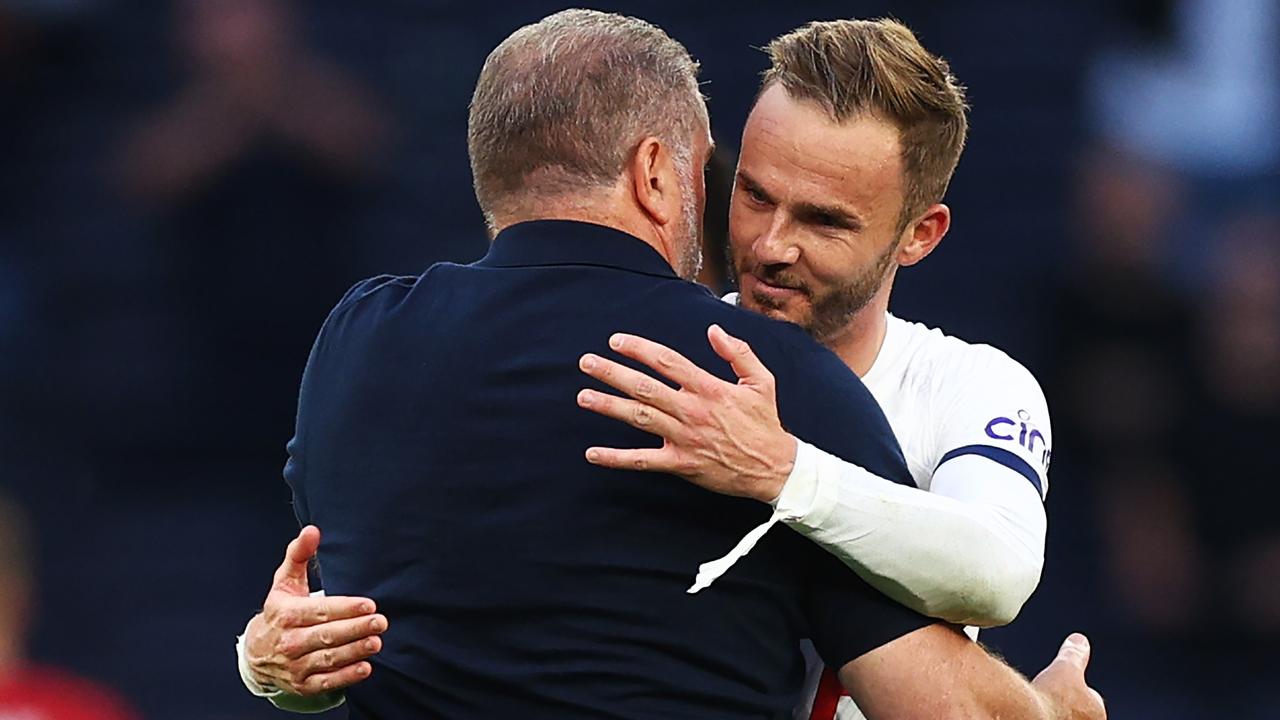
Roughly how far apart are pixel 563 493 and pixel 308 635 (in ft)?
1.39

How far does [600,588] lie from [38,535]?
16.8 ft

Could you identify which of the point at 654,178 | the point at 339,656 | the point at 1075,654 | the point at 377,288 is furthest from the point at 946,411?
the point at 339,656

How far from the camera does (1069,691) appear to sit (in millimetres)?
3160

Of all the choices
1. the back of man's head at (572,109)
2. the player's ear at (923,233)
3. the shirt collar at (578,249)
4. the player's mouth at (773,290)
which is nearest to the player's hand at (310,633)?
the shirt collar at (578,249)

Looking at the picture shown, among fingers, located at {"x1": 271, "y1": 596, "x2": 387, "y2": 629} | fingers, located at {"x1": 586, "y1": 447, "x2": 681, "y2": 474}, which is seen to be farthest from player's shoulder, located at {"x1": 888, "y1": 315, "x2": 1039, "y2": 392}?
fingers, located at {"x1": 271, "y1": 596, "x2": 387, "y2": 629}

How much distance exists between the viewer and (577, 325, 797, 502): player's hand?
2482 millimetres

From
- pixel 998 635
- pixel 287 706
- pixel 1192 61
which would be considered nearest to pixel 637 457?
pixel 287 706

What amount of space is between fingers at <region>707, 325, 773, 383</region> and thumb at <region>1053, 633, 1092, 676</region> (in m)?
1.02

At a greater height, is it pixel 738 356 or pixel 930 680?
pixel 738 356

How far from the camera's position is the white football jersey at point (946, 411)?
3072mm

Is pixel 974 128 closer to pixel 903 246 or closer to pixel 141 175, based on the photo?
pixel 141 175

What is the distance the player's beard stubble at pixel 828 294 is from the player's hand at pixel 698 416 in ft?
2.28

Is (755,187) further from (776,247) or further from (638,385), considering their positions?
(638,385)

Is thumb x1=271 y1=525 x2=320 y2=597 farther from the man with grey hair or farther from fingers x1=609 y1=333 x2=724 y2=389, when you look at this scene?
fingers x1=609 y1=333 x2=724 y2=389
